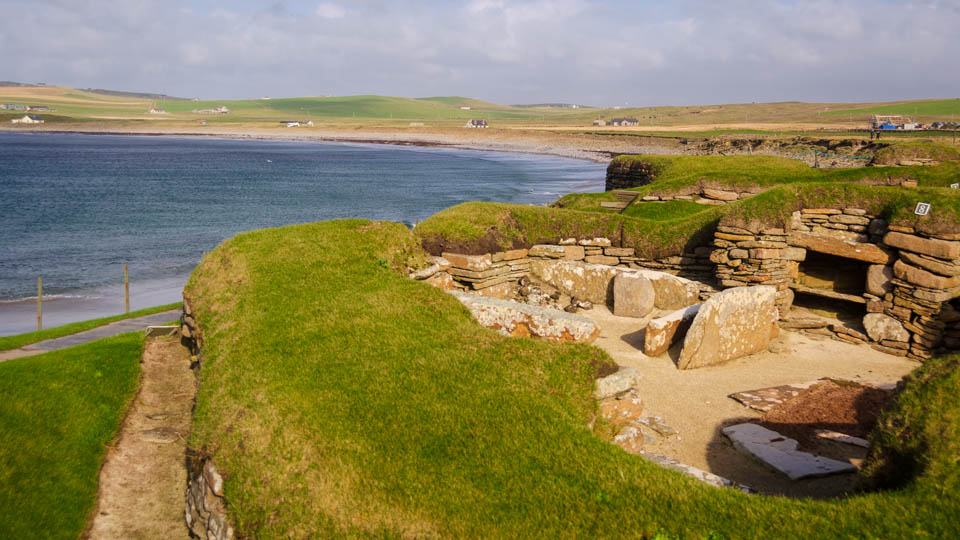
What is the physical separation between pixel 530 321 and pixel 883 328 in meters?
8.31

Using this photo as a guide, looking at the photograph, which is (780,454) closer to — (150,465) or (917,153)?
(150,465)

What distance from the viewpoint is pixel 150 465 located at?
31.3 ft

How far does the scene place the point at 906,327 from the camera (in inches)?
508

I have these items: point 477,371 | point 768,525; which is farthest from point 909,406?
point 477,371

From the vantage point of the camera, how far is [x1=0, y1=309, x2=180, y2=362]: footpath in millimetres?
15039

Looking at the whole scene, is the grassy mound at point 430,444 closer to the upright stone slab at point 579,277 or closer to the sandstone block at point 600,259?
the upright stone slab at point 579,277

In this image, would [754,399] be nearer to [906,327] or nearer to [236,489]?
[906,327]

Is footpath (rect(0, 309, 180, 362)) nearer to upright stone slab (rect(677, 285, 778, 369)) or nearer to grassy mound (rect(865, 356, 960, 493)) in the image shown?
upright stone slab (rect(677, 285, 778, 369))

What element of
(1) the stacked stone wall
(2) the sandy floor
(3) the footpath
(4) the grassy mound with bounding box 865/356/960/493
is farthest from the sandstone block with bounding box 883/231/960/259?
(3) the footpath

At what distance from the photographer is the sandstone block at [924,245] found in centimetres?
1241

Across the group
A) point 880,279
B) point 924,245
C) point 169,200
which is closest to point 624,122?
point 169,200

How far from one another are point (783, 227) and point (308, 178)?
228 ft

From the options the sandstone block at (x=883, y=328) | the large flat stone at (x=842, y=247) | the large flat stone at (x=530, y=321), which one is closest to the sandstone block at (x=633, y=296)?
the large flat stone at (x=530, y=321)

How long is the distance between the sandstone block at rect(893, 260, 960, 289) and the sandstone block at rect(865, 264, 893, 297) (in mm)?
275
